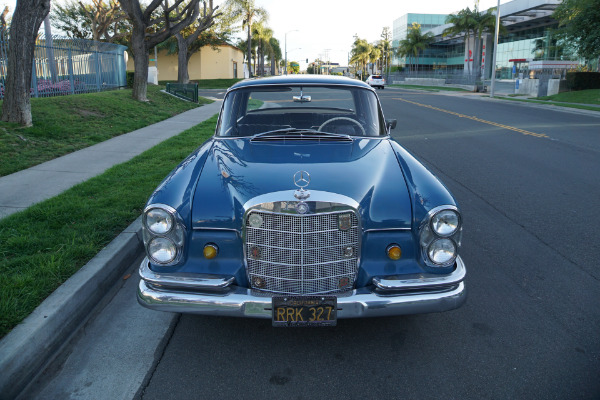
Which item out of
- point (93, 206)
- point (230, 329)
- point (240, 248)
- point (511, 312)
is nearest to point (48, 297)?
point (230, 329)

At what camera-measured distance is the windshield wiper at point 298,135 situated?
13.1 feet

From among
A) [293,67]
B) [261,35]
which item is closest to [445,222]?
[261,35]

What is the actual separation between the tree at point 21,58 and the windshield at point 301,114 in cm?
740

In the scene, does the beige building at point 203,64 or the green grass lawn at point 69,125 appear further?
the beige building at point 203,64

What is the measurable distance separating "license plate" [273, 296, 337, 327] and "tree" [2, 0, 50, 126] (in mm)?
9509

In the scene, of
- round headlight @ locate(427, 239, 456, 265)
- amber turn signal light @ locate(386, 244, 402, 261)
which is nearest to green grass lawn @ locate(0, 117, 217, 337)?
amber turn signal light @ locate(386, 244, 402, 261)

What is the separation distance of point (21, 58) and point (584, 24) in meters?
26.4

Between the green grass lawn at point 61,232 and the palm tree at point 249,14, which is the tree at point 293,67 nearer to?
the palm tree at point 249,14

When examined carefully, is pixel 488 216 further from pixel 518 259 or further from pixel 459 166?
pixel 459 166

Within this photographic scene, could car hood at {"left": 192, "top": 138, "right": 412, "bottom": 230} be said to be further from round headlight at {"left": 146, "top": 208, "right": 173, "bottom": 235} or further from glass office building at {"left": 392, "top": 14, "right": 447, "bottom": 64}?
glass office building at {"left": 392, "top": 14, "right": 447, "bottom": 64}

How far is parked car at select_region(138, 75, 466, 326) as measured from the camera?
2.72m

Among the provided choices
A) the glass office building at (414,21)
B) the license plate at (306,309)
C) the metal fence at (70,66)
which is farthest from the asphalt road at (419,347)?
the glass office building at (414,21)

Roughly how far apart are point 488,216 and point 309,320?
3.65m

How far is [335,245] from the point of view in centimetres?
280
